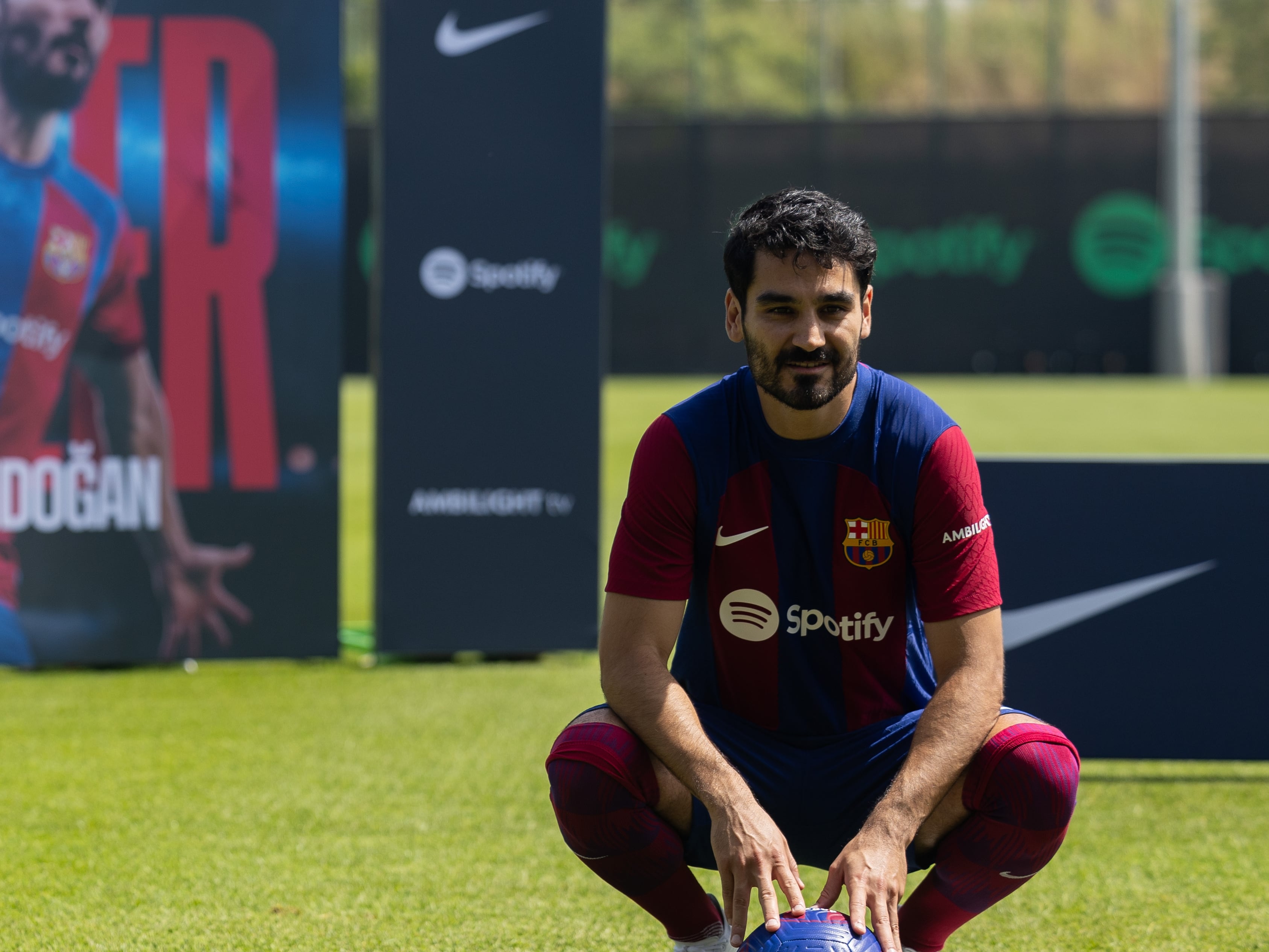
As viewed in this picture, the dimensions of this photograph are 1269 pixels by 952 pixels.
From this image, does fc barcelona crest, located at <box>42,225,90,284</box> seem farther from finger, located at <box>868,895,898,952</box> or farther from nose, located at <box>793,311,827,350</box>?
finger, located at <box>868,895,898,952</box>

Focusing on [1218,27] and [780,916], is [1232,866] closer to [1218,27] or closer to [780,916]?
[780,916]

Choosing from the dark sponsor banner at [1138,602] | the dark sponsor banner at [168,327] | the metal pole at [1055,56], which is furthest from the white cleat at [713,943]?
the metal pole at [1055,56]

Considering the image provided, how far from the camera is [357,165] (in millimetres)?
23891

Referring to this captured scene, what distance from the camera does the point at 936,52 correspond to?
2795 cm

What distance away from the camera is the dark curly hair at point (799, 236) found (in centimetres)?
243

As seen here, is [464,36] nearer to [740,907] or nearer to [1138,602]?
[1138,602]

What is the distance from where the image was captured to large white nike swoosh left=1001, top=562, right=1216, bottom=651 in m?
3.97

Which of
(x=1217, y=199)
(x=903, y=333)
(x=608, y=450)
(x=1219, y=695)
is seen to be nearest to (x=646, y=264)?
(x=903, y=333)

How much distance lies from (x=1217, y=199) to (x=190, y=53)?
72.8ft

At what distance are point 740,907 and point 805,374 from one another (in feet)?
2.83

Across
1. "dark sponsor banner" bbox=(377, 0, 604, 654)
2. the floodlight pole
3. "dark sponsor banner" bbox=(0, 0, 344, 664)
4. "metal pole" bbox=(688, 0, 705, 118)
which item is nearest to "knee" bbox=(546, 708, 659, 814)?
"dark sponsor banner" bbox=(377, 0, 604, 654)

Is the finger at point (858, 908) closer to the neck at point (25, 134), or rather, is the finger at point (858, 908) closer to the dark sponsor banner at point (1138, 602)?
the dark sponsor banner at point (1138, 602)

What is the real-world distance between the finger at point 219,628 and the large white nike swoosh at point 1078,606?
2.83 m

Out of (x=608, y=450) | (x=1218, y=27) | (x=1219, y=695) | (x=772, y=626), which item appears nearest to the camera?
(x=772, y=626)
